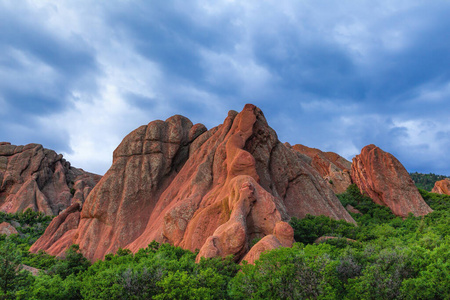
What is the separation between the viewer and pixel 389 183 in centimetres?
5131

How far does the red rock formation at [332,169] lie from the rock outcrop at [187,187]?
24.6 meters

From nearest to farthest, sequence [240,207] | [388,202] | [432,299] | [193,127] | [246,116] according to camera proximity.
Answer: [432,299], [240,207], [246,116], [193,127], [388,202]

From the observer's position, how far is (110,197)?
39656 mm

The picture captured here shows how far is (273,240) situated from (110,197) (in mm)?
25224

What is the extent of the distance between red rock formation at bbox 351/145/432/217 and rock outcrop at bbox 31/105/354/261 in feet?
44.1

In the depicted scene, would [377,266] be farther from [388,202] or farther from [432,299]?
[388,202]

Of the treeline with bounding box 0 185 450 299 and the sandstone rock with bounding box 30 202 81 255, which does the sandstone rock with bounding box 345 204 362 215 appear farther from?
the sandstone rock with bounding box 30 202 81 255

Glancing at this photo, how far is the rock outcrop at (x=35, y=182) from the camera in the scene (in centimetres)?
7162

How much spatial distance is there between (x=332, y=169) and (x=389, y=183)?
21414mm

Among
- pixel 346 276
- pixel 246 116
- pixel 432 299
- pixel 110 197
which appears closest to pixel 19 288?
pixel 346 276

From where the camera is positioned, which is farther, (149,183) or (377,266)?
(149,183)

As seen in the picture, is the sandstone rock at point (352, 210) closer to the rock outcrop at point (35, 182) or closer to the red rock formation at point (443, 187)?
the red rock formation at point (443, 187)

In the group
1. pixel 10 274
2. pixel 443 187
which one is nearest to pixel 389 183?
pixel 443 187

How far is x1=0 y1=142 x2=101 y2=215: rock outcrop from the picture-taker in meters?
71.6
